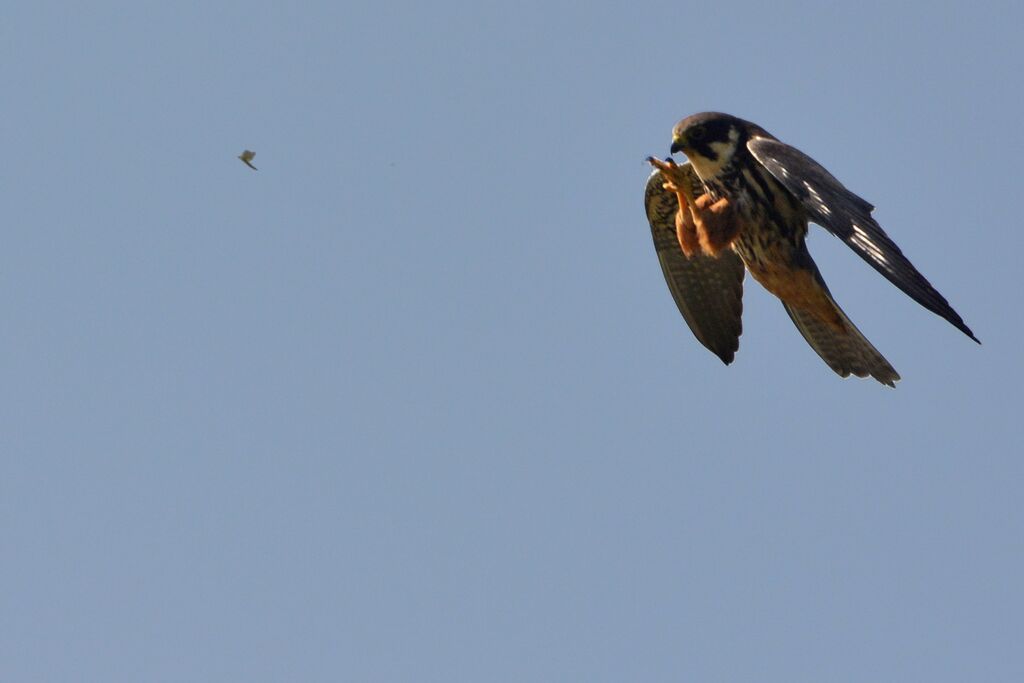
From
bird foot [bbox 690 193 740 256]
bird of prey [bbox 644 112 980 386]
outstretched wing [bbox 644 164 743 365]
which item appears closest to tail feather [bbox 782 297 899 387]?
bird of prey [bbox 644 112 980 386]

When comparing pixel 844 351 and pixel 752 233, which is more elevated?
pixel 752 233

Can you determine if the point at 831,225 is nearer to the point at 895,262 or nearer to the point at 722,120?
the point at 895,262

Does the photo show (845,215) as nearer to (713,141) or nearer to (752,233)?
(752,233)

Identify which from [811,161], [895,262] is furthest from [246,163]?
[895,262]

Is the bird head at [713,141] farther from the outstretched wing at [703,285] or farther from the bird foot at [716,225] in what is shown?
the outstretched wing at [703,285]

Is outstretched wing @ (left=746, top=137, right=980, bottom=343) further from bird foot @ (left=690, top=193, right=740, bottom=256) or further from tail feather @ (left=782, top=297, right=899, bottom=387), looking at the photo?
tail feather @ (left=782, top=297, right=899, bottom=387)

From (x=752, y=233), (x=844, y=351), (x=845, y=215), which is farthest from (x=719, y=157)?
(x=844, y=351)

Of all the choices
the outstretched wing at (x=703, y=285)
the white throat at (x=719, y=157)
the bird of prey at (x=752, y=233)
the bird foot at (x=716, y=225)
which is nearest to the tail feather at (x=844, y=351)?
the bird of prey at (x=752, y=233)
